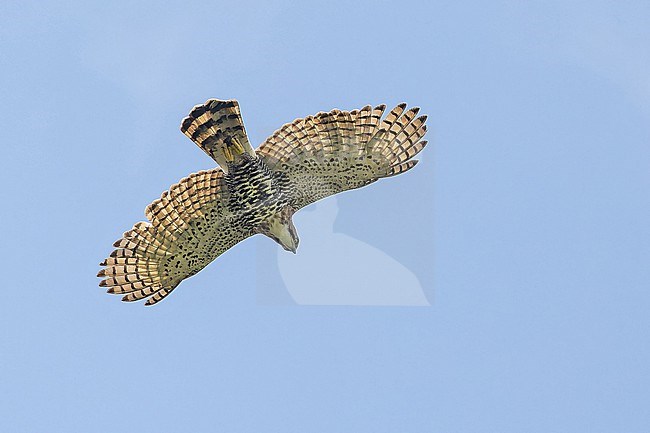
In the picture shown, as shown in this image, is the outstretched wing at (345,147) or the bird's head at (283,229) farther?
the bird's head at (283,229)

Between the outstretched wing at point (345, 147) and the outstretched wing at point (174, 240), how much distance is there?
3.58 ft

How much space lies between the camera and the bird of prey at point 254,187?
707 inches

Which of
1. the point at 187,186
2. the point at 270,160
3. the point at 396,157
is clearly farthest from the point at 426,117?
the point at 187,186

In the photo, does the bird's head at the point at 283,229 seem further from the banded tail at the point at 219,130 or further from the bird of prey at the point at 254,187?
the banded tail at the point at 219,130

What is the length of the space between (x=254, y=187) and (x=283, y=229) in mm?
901

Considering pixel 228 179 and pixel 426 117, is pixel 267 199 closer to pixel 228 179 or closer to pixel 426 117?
pixel 228 179

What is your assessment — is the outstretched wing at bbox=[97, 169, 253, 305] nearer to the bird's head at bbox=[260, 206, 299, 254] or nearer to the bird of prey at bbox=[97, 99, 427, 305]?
the bird of prey at bbox=[97, 99, 427, 305]

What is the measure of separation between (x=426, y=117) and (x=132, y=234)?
494 cm

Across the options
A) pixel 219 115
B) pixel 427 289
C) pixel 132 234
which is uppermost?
pixel 219 115

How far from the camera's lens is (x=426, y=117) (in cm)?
1836

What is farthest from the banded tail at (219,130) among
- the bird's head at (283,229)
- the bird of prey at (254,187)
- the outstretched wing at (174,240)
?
the bird's head at (283,229)

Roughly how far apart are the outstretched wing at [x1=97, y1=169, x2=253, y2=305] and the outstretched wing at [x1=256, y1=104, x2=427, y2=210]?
3.58ft

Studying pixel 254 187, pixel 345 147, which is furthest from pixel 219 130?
pixel 345 147

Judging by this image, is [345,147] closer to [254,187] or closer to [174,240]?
[254,187]
